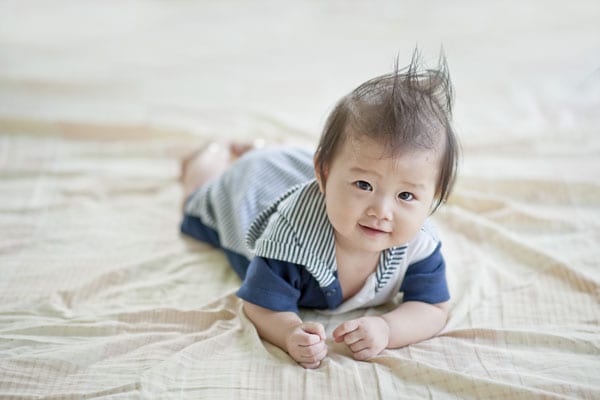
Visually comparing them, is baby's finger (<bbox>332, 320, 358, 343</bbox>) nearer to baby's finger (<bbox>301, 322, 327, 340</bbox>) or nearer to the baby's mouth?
baby's finger (<bbox>301, 322, 327, 340</bbox>)

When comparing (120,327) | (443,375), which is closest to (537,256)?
(443,375)

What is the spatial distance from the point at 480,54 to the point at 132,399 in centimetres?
167

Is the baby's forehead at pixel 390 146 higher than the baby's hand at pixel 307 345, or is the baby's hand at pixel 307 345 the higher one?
the baby's forehead at pixel 390 146

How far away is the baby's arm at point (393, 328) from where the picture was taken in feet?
3.19

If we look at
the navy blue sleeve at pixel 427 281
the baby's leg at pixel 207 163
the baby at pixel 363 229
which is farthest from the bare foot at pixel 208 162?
the navy blue sleeve at pixel 427 281

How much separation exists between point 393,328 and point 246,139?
831 mm

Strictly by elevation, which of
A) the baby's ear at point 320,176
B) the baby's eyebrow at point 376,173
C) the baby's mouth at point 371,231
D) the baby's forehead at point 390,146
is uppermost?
the baby's forehead at point 390,146

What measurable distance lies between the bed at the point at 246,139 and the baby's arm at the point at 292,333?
17 mm

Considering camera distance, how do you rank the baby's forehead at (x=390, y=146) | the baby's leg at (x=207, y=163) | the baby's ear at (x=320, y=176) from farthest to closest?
the baby's leg at (x=207, y=163), the baby's ear at (x=320, y=176), the baby's forehead at (x=390, y=146)

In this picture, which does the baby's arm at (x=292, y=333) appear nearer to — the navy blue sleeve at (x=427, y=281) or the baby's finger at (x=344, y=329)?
the baby's finger at (x=344, y=329)

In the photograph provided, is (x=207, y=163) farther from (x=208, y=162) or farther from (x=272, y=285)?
(x=272, y=285)

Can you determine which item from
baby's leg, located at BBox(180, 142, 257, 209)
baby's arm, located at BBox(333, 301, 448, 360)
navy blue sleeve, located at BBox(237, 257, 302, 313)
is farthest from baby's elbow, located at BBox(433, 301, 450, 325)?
baby's leg, located at BBox(180, 142, 257, 209)

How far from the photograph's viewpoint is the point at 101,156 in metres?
1.68

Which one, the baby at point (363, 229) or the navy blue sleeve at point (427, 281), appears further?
the navy blue sleeve at point (427, 281)
